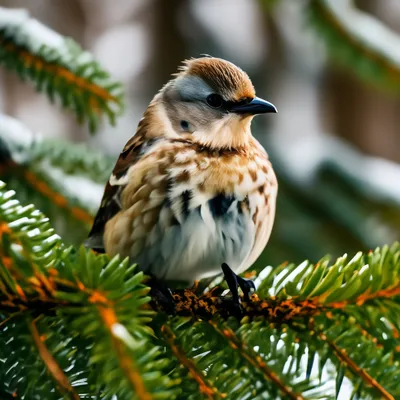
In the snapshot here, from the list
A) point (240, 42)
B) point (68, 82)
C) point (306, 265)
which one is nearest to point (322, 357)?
point (306, 265)

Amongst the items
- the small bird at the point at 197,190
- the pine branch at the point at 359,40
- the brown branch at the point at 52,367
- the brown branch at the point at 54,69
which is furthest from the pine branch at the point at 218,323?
the pine branch at the point at 359,40

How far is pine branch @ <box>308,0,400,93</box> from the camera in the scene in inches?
59.3

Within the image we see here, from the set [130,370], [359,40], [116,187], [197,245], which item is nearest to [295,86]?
[359,40]

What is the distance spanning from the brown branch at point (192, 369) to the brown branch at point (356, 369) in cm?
13

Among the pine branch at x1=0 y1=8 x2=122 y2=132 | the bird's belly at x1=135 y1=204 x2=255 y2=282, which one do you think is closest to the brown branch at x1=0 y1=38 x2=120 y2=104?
the pine branch at x1=0 y1=8 x2=122 y2=132

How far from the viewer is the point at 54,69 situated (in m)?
1.09

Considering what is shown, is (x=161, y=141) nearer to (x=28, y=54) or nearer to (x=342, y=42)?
(x=28, y=54)

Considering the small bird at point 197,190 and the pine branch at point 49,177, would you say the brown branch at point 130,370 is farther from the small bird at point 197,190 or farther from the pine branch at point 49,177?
the pine branch at point 49,177

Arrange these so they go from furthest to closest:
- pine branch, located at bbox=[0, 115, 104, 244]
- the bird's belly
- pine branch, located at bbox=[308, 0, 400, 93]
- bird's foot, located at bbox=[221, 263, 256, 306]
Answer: pine branch, located at bbox=[308, 0, 400, 93]
pine branch, located at bbox=[0, 115, 104, 244]
the bird's belly
bird's foot, located at bbox=[221, 263, 256, 306]

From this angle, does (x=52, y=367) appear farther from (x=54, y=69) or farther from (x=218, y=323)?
(x=54, y=69)

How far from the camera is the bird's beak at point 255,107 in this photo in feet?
3.41

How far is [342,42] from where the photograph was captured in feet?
5.12

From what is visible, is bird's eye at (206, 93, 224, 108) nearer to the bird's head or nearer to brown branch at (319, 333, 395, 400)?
the bird's head

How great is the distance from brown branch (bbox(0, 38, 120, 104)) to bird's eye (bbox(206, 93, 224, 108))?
0.49 ft
